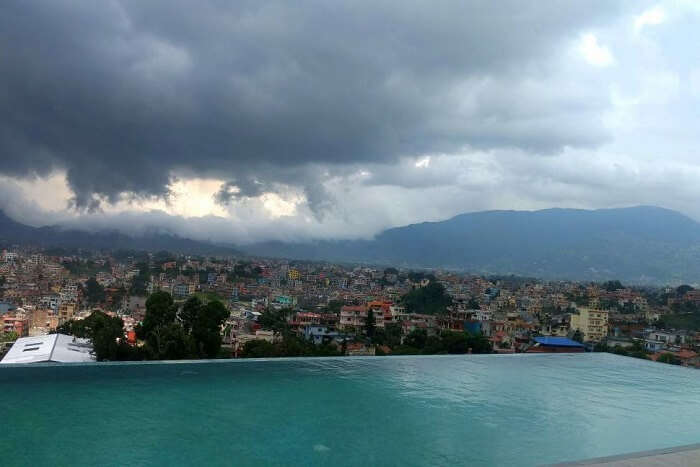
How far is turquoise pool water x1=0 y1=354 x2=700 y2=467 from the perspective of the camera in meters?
4.34

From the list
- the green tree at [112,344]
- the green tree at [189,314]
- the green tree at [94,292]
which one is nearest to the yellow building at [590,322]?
the green tree at [189,314]

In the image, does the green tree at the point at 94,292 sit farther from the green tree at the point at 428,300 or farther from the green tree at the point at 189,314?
the green tree at the point at 189,314

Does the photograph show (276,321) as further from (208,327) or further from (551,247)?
(551,247)

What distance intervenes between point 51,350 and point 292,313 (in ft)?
40.4

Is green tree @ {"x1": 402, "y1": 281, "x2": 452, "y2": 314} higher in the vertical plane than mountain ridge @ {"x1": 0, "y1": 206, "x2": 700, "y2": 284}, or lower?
lower

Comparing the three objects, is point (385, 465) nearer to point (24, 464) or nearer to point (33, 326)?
point (24, 464)

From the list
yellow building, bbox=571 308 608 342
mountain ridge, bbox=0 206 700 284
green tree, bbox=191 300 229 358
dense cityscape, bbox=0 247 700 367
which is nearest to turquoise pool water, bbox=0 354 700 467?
green tree, bbox=191 300 229 358

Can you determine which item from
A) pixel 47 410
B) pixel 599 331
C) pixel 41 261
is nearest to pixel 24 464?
pixel 47 410

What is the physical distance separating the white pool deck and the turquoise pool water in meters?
0.61

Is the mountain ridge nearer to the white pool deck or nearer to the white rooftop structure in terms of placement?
the white rooftop structure

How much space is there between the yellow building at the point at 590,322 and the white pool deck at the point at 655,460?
62.3ft

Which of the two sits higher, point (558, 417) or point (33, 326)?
point (558, 417)

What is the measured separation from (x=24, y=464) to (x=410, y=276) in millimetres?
36543

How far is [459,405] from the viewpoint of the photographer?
20.5 feet
